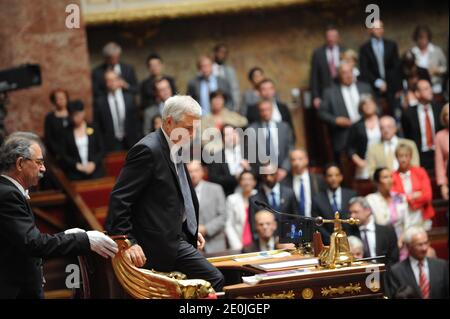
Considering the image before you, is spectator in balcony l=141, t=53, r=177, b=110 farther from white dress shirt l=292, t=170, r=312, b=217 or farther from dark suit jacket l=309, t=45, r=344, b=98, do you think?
white dress shirt l=292, t=170, r=312, b=217

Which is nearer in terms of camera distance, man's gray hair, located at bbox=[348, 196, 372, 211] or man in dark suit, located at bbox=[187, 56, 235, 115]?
man's gray hair, located at bbox=[348, 196, 372, 211]

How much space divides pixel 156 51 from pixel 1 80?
417 centimetres

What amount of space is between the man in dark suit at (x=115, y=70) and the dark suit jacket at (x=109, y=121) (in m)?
0.36

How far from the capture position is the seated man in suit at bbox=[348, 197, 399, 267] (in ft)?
28.5

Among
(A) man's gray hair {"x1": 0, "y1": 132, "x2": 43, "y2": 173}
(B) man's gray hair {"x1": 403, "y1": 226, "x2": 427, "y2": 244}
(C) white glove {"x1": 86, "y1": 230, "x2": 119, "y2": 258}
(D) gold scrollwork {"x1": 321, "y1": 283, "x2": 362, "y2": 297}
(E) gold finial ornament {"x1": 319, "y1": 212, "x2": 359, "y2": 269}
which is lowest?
(D) gold scrollwork {"x1": 321, "y1": 283, "x2": 362, "y2": 297}

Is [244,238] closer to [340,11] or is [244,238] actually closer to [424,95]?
[424,95]

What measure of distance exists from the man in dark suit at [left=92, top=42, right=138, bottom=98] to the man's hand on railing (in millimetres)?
6293

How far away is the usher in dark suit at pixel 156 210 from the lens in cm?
532

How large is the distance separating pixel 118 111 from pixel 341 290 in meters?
6.12

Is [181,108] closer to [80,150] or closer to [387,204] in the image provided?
[387,204]

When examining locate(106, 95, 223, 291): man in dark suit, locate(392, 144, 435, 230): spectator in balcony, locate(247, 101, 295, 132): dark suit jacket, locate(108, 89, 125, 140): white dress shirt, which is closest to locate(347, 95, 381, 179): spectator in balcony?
locate(392, 144, 435, 230): spectator in balcony

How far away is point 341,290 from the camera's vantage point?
17.0 feet

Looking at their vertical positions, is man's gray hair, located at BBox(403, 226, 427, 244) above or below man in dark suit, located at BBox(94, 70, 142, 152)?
below

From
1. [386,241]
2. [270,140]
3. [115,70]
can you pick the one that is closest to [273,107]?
[270,140]
